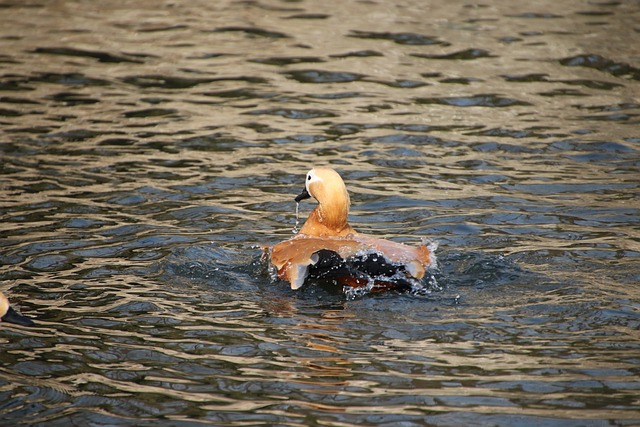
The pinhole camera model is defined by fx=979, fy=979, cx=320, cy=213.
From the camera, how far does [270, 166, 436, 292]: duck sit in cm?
694

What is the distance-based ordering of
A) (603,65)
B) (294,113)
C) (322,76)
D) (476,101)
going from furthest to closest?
(603,65) < (322,76) < (476,101) < (294,113)

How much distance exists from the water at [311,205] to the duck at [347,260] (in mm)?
178

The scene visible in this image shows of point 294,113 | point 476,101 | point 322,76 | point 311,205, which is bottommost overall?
point 311,205

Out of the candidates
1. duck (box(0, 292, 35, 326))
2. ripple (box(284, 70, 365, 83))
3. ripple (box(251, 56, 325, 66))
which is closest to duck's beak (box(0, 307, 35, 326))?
duck (box(0, 292, 35, 326))

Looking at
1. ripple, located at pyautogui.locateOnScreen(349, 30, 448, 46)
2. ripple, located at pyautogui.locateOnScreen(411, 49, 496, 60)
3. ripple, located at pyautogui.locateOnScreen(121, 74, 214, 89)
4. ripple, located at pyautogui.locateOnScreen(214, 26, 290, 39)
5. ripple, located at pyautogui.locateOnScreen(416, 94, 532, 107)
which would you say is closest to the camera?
ripple, located at pyautogui.locateOnScreen(416, 94, 532, 107)

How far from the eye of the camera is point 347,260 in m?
6.96

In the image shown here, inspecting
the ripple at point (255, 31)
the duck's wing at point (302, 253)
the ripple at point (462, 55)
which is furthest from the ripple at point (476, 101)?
the duck's wing at point (302, 253)

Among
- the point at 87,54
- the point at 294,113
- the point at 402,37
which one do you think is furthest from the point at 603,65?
the point at 87,54

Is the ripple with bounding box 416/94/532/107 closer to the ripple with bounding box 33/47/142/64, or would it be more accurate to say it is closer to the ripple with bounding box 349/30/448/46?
the ripple with bounding box 349/30/448/46

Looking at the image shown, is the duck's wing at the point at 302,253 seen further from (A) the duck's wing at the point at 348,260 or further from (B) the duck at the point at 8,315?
(B) the duck at the point at 8,315

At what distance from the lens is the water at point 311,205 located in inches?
220

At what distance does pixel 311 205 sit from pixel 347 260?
12.1 feet

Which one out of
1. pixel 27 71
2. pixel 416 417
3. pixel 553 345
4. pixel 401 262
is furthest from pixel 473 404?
pixel 27 71

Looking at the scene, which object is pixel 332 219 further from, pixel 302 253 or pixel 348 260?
pixel 348 260
